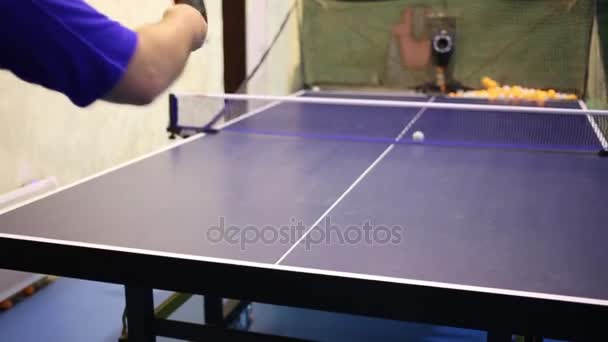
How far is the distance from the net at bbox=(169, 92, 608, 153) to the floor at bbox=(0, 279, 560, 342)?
0.75 m

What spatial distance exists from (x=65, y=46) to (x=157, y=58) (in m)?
0.13

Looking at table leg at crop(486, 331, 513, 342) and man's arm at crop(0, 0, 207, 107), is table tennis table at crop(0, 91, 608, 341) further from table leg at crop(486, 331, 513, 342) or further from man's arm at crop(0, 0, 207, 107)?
man's arm at crop(0, 0, 207, 107)

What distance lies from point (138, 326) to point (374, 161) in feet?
3.27

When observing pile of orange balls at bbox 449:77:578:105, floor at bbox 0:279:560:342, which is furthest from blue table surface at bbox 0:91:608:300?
pile of orange balls at bbox 449:77:578:105

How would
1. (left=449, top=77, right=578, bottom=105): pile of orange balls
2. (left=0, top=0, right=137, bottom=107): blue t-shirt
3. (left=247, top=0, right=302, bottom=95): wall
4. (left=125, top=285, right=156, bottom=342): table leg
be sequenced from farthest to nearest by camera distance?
(left=247, top=0, right=302, bottom=95): wall
(left=449, top=77, right=578, bottom=105): pile of orange balls
(left=125, top=285, right=156, bottom=342): table leg
(left=0, top=0, right=137, bottom=107): blue t-shirt

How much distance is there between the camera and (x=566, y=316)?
3.93 feet

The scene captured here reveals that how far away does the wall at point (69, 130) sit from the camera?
9.10ft

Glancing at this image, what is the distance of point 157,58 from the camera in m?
0.90

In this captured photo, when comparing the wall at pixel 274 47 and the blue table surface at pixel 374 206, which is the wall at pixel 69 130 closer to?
the blue table surface at pixel 374 206

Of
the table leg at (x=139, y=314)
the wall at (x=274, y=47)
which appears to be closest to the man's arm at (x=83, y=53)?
the table leg at (x=139, y=314)

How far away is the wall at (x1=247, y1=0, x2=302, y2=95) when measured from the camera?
197 inches

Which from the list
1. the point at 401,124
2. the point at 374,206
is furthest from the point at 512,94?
the point at 374,206

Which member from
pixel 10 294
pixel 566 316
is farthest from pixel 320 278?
pixel 10 294

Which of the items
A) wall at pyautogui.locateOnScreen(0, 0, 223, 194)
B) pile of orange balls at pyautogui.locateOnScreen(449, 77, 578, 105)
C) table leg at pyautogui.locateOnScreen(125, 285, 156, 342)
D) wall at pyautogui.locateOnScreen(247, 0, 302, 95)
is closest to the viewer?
table leg at pyautogui.locateOnScreen(125, 285, 156, 342)
